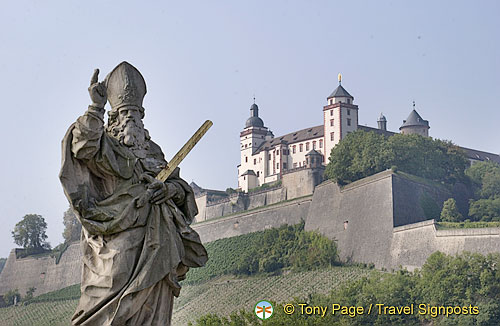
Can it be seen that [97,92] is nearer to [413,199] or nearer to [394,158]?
[413,199]

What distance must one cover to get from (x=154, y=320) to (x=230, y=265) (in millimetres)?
50299

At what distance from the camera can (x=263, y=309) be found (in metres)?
42.1

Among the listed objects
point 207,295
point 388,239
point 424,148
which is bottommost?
point 207,295

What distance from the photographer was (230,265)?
54.1 metres

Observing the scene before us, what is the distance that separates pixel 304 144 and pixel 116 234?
2514 inches

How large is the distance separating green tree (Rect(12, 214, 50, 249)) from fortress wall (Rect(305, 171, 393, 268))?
2401 cm

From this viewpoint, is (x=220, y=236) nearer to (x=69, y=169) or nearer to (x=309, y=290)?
(x=309, y=290)

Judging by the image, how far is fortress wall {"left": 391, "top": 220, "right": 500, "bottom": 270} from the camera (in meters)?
40.1

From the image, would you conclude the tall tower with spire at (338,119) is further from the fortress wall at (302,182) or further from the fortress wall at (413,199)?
the fortress wall at (413,199)

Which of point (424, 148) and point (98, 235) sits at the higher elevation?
point (424, 148)

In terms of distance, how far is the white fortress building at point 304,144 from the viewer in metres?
64.8

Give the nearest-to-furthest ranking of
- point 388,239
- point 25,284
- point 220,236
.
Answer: point 388,239
point 220,236
point 25,284

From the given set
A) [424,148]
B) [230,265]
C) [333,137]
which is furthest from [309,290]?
[333,137]

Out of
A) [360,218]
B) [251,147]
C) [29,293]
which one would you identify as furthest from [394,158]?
[29,293]
